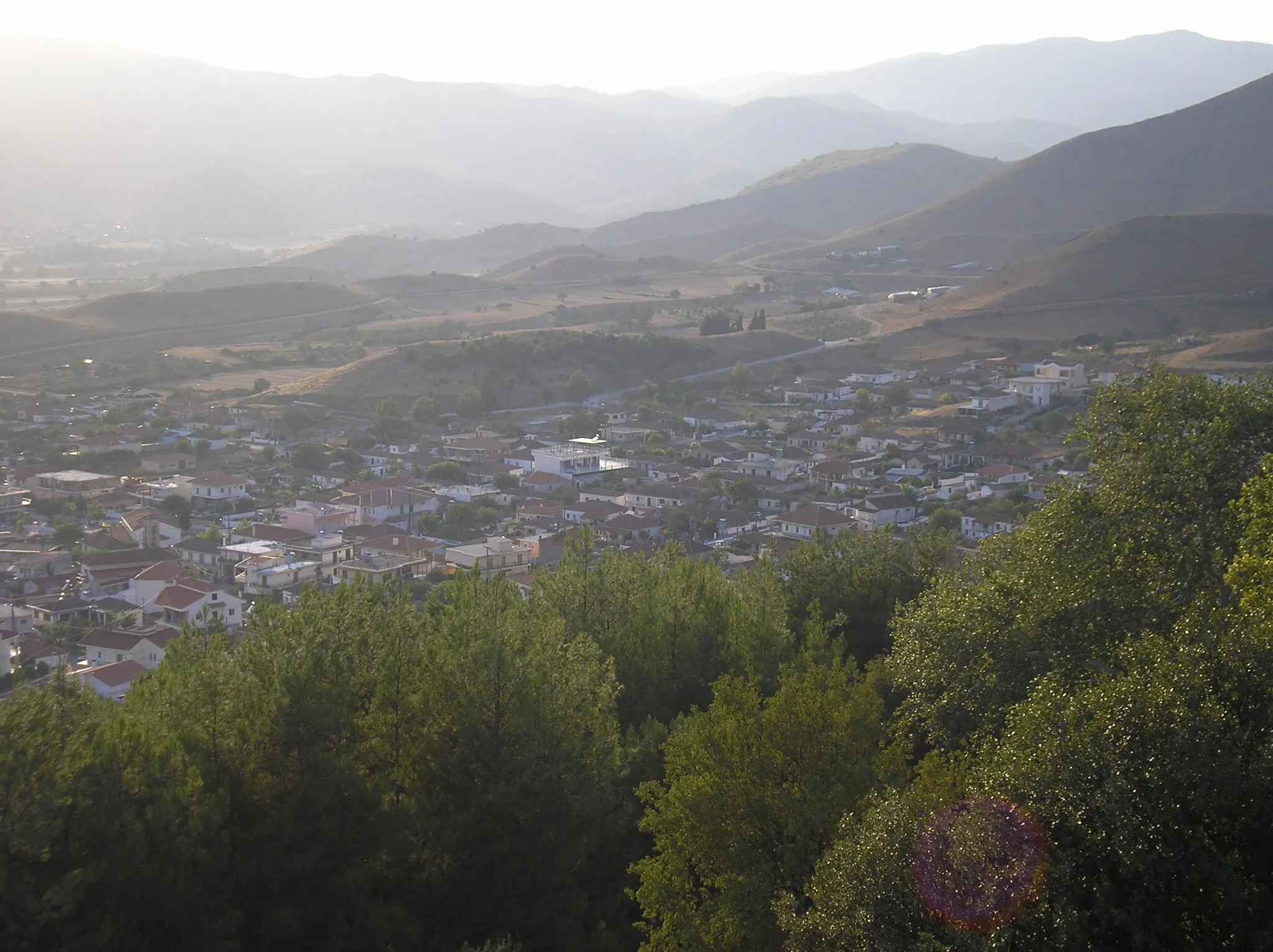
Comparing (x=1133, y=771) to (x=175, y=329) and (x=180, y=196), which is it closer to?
(x=175, y=329)

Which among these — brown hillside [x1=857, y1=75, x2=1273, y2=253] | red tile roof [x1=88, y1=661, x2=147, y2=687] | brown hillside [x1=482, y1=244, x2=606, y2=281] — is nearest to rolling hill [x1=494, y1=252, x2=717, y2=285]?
brown hillside [x1=482, y1=244, x2=606, y2=281]

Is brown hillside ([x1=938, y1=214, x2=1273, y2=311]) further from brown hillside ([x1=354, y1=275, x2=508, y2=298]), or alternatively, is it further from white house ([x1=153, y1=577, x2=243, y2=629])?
white house ([x1=153, y1=577, x2=243, y2=629])

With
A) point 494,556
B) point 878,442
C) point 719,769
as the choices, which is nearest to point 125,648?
point 494,556

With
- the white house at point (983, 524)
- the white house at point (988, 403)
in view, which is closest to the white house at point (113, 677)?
the white house at point (983, 524)

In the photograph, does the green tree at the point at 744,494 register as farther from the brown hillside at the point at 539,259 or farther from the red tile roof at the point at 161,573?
the brown hillside at the point at 539,259

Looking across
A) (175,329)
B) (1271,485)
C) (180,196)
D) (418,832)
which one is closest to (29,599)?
(418,832)

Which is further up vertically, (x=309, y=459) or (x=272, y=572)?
(x=272, y=572)

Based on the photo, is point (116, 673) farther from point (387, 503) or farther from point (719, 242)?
point (719, 242)
